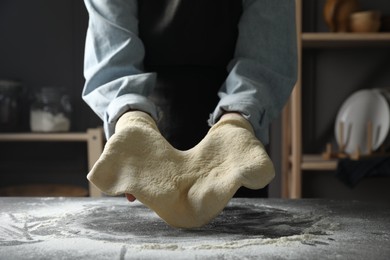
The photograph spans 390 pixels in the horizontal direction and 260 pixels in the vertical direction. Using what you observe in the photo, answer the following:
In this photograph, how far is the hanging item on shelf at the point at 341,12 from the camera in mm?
1643

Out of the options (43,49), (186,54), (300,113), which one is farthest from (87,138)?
(186,54)

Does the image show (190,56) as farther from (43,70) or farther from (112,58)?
(43,70)

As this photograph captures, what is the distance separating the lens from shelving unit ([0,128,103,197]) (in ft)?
5.51

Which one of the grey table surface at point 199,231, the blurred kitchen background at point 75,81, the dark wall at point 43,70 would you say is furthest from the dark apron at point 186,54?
the dark wall at point 43,70

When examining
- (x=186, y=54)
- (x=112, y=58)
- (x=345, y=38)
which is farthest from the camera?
(x=345, y=38)

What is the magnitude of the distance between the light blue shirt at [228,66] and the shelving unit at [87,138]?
0.79 m

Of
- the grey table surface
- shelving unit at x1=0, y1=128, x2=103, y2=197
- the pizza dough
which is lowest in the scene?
shelving unit at x1=0, y1=128, x2=103, y2=197

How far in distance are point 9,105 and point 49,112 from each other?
16cm

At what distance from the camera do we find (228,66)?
940 mm

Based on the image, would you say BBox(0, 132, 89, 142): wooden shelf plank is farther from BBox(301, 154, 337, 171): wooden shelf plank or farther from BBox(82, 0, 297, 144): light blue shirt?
BBox(82, 0, 297, 144): light blue shirt

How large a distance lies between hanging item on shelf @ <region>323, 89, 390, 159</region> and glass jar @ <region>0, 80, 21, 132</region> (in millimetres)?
987

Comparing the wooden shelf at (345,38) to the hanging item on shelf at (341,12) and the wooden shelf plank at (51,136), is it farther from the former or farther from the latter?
the wooden shelf plank at (51,136)

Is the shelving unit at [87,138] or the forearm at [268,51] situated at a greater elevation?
the forearm at [268,51]

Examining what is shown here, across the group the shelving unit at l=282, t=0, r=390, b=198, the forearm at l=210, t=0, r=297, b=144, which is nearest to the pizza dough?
the forearm at l=210, t=0, r=297, b=144
